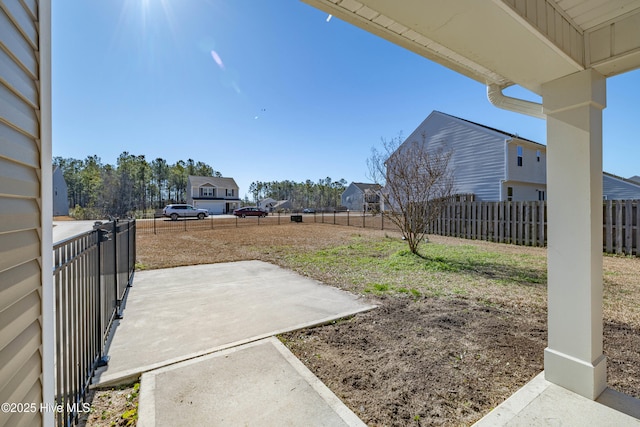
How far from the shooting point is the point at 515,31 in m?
1.60

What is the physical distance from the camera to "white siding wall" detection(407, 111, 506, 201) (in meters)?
15.5

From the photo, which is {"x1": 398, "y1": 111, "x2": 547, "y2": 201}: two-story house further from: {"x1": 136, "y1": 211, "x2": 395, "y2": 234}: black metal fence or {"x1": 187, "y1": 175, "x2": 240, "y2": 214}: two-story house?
{"x1": 187, "y1": 175, "x2": 240, "y2": 214}: two-story house

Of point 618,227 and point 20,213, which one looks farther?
point 618,227

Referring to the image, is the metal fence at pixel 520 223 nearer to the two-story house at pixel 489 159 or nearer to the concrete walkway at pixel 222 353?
the two-story house at pixel 489 159

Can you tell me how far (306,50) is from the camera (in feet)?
26.8

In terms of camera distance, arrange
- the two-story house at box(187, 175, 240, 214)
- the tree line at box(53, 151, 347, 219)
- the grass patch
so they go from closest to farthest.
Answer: the grass patch → the tree line at box(53, 151, 347, 219) → the two-story house at box(187, 175, 240, 214)

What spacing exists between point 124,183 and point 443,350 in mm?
45024

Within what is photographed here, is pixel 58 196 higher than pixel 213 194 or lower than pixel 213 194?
lower

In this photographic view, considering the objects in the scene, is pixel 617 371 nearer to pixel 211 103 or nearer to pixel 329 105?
pixel 211 103

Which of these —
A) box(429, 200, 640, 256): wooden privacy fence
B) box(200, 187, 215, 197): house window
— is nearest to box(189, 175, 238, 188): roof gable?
box(200, 187, 215, 197): house window

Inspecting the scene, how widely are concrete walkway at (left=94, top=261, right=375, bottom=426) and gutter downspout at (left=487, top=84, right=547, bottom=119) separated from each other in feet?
9.71

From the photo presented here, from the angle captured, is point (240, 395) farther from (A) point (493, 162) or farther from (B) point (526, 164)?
(B) point (526, 164)

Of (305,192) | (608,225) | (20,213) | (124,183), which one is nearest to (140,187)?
(124,183)

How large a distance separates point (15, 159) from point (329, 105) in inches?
598
